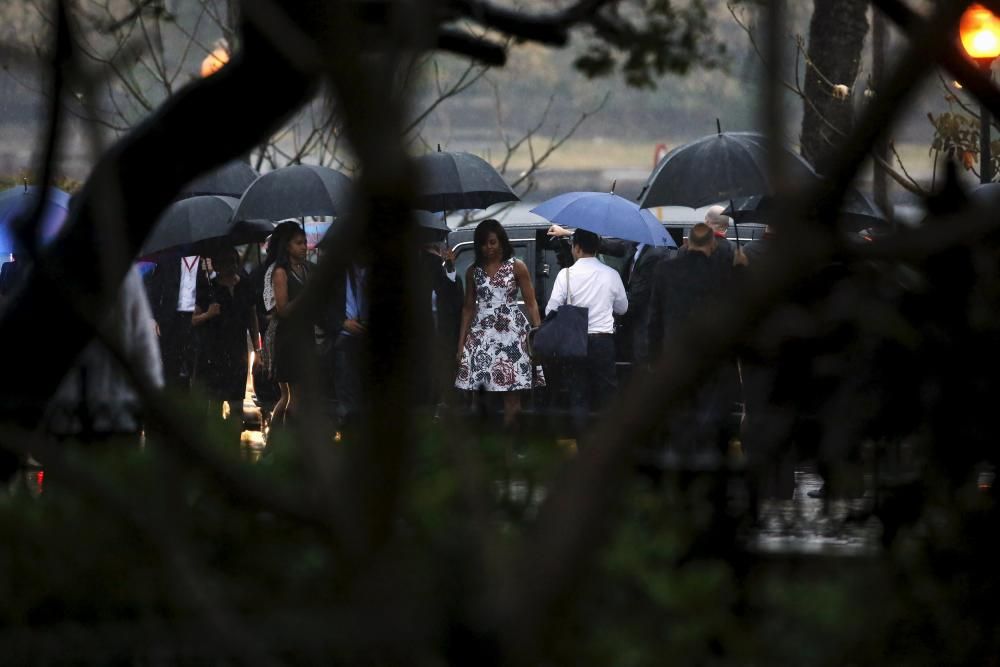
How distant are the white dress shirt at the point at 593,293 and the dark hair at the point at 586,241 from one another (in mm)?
166

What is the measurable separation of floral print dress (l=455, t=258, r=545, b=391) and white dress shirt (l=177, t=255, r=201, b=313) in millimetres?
3001

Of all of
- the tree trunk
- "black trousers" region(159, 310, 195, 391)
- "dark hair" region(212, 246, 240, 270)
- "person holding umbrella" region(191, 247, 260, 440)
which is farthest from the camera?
the tree trunk

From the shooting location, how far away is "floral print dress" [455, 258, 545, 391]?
1245 centimetres

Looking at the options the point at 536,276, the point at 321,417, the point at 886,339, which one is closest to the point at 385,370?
the point at 321,417

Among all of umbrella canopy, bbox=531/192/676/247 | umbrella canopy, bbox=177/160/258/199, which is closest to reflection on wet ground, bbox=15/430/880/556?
umbrella canopy, bbox=531/192/676/247

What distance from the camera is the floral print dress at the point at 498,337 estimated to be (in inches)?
490

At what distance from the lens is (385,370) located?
1.44 meters

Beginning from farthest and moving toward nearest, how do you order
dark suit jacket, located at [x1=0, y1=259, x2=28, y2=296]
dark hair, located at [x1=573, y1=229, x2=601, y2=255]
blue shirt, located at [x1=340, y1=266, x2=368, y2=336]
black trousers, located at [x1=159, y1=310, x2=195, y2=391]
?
black trousers, located at [x1=159, y1=310, x2=195, y2=391] → dark hair, located at [x1=573, y1=229, x2=601, y2=255] → dark suit jacket, located at [x1=0, y1=259, x2=28, y2=296] → blue shirt, located at [x1=340, y1=266, x2=368, y2=336]

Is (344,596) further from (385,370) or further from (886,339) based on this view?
(886,339)

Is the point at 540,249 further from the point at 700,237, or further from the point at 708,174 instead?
the point at 700,237

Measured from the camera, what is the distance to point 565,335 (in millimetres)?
12195

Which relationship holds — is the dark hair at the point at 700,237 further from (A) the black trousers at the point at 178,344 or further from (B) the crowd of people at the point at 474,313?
(A) the black trousers at the point at 178,344

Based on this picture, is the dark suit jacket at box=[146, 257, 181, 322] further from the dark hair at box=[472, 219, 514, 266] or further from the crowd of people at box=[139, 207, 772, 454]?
the dark hair at box=[472, 219, 514, 266]

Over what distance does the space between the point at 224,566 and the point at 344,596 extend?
2197 millimetres
